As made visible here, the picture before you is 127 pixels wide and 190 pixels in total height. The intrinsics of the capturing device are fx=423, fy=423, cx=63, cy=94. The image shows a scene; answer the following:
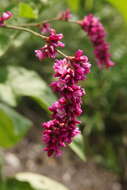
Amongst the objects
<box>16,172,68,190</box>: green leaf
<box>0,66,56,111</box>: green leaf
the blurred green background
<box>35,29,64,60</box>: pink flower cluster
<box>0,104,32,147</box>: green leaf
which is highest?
the blurred green background

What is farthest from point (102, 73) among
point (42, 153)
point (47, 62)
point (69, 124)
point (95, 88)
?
point (69, 124)

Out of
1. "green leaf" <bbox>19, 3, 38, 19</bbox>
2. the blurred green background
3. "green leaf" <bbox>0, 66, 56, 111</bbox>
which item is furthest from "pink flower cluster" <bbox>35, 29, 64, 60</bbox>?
the blurred green background

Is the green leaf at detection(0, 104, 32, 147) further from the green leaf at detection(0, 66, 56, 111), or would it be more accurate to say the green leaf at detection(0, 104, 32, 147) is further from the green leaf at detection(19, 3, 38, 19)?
the green leaf at detection(19, 3, 38, 19)

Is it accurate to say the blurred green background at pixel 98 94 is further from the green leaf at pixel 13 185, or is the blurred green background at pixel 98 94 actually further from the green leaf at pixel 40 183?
the green leaf at pixel 13 185

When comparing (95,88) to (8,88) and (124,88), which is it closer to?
(124,88)

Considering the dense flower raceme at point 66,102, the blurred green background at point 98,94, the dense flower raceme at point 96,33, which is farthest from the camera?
the blurred green background at point 98,94

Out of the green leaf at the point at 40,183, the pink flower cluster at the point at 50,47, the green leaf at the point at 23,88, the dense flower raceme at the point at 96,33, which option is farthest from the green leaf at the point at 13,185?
the pink flower cluster at the point at 50,47
